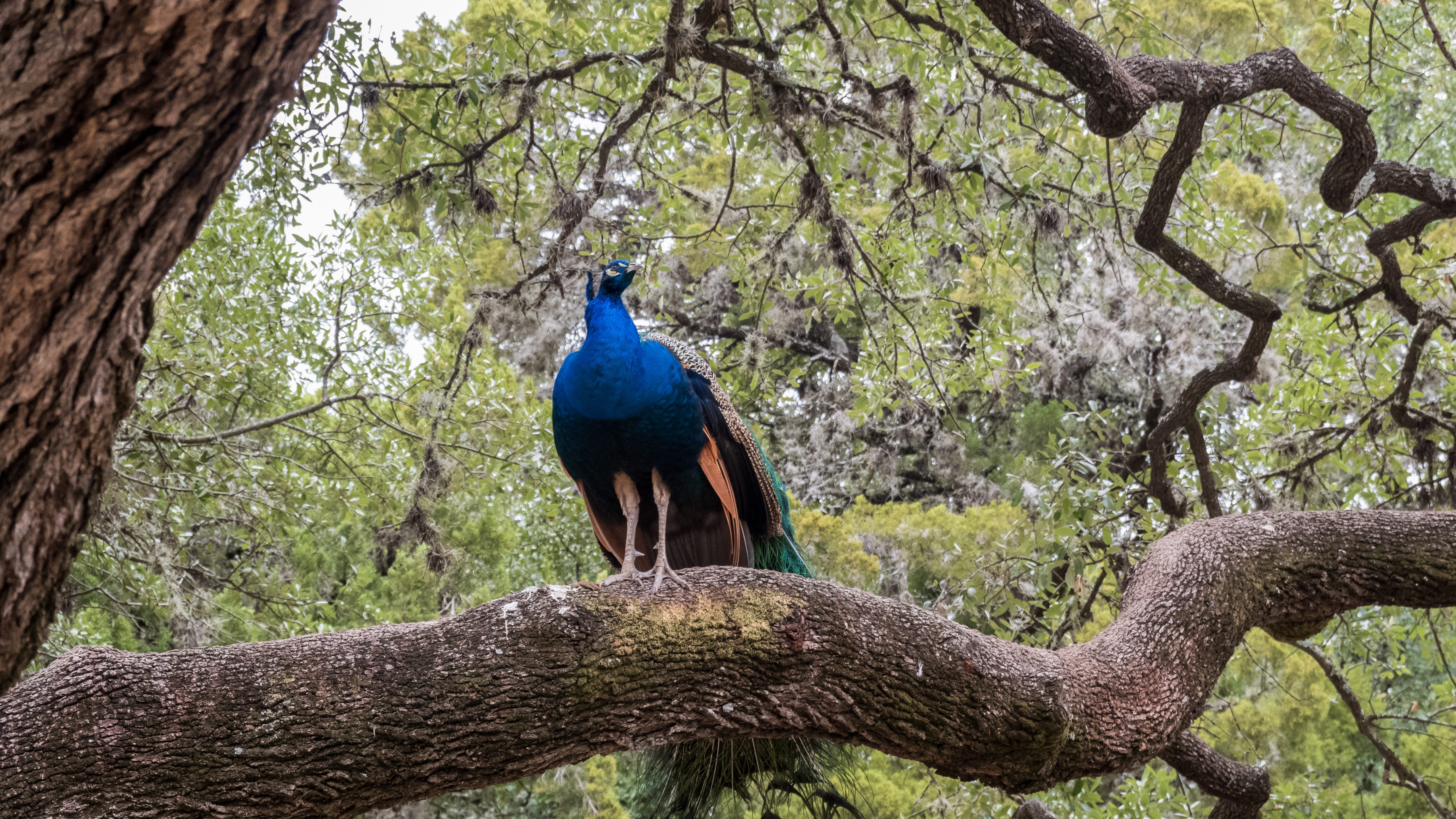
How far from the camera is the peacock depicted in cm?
269

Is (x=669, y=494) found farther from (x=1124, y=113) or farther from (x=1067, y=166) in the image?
(x=1067, y=166)

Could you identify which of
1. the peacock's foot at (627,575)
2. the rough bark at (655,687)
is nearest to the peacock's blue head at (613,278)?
the peacock's foot at (627,575)

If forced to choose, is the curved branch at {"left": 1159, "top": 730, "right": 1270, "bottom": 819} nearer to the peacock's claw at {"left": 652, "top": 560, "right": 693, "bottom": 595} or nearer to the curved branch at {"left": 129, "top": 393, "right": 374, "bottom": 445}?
the peacock's claw at {"left": 652, "top": 560, "right": 693, "bottom": 595}

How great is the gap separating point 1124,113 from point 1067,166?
1.43 m

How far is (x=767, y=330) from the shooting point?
5.80 metres

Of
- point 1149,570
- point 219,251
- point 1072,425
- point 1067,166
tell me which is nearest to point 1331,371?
point 1072,425

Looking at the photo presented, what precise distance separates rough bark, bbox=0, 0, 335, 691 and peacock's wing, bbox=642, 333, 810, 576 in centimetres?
212

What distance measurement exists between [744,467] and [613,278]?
2.27ft

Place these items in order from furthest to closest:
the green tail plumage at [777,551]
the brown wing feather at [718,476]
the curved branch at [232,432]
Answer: the curved branch at [232,432] < the green tail plumage at [777,551] < the brown wing feather at [718,476]

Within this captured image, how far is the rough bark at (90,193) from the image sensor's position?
0.89 m

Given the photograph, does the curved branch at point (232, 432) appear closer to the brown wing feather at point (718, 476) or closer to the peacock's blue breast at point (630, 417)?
the peacock's blue breast at point (630, 417)

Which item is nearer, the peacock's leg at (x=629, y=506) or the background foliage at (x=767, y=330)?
the peacock's leg at (x=629, y=506)

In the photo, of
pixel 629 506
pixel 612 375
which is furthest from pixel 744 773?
pixel 612 375

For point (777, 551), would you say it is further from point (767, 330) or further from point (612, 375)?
point (767, 330)
